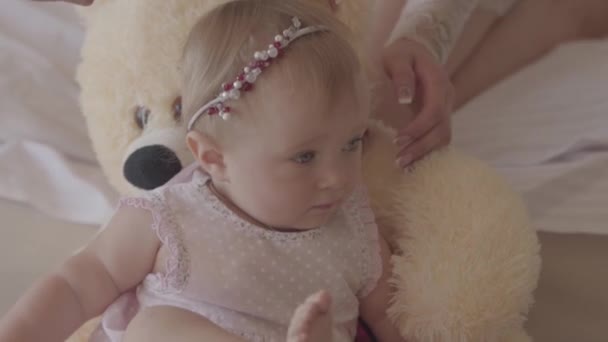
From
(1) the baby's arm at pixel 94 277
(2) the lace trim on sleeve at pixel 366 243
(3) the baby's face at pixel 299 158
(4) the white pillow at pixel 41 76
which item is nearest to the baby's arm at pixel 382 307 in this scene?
(2) the lace trim on sleeve at pixel 366 243

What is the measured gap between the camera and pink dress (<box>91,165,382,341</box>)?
2.26ft

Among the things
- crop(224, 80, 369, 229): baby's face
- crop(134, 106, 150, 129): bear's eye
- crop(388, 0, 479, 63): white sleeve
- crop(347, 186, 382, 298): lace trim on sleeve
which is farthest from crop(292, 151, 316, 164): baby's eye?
crop(388, 0, 479, 63): white sleeve

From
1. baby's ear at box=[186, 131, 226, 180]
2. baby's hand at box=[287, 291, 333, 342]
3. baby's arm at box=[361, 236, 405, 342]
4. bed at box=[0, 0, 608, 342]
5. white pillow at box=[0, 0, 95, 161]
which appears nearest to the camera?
baby's hand at box=[287, 291, 333, 342]

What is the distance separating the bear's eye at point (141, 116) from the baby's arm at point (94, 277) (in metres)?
0.14

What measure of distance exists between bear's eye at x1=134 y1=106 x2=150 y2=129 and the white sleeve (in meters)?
0.33

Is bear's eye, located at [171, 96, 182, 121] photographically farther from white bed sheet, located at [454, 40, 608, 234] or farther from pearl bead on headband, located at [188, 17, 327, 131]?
white bed sheet, located at [454, 40, 608, 234]

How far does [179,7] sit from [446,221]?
1.16 ft

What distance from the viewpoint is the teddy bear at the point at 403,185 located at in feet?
2.45

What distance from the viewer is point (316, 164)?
0.66m

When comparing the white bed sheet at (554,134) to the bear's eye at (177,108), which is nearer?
the bear's eye at (177,108)

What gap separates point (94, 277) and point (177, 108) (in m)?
0.20

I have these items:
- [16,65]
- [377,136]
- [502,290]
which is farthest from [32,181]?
[502,290]

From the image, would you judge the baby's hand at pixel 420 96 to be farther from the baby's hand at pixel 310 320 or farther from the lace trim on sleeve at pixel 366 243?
the baby's hand at pixel 310 320

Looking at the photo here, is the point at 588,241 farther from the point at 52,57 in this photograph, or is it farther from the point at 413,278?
the point at 52,57
